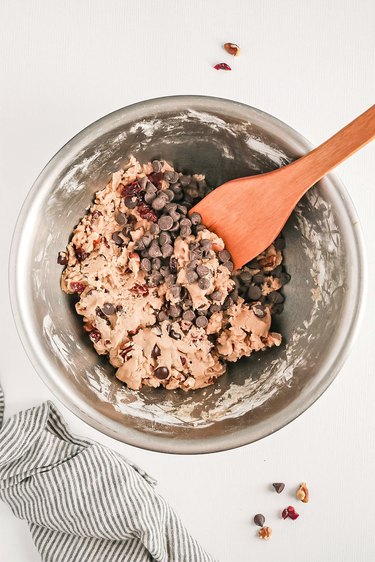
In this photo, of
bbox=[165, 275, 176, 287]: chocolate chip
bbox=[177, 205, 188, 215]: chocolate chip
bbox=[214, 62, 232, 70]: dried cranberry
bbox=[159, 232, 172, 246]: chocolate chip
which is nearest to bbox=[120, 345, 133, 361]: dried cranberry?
bbox=[165, 275, 176, 287]: chocolate chip

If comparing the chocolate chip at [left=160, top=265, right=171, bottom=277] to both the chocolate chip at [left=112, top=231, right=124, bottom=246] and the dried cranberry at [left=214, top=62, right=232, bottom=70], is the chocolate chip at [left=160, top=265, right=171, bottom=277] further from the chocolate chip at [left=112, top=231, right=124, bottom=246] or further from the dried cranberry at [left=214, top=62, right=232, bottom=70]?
the dried cranberry at [left=214, top=62, right=232, bottom=70]

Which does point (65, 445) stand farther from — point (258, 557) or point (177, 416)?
point (258, 557)

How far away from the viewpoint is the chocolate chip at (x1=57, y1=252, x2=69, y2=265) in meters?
1.75

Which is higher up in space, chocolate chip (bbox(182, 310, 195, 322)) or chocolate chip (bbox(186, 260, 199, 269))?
chocolate chip (bbox(186, 260, 199, 269))

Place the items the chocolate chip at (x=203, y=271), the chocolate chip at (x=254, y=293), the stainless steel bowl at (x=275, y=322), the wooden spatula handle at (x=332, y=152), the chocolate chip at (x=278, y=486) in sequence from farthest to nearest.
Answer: the chocolate chip at (x=278, y=486)
the chocolate chip at (x=254, y=293)
the chocolate chip at (x=203, y=271)
the stainless steel bowl at (x=275, y=322)
the wooden spatula handle at (x=332, y=152)

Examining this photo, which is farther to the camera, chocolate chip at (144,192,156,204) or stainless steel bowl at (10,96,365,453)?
chocolate chip at (144,192,156,204)

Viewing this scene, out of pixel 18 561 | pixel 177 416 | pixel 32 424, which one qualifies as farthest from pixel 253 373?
pixel 18 561

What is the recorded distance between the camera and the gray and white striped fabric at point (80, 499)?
1778mm

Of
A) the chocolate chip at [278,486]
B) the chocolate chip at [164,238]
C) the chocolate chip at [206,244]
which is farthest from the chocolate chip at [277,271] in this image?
the chocolate chip at [278,486]

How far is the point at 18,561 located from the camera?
1905 millimetres

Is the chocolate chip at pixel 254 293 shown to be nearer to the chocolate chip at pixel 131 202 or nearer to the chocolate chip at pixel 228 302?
the chocolate chip at pixel 228 302

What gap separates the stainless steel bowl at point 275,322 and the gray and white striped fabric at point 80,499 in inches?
9.0

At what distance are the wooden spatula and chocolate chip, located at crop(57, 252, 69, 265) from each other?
408 mm

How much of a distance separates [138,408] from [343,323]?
64 cm
